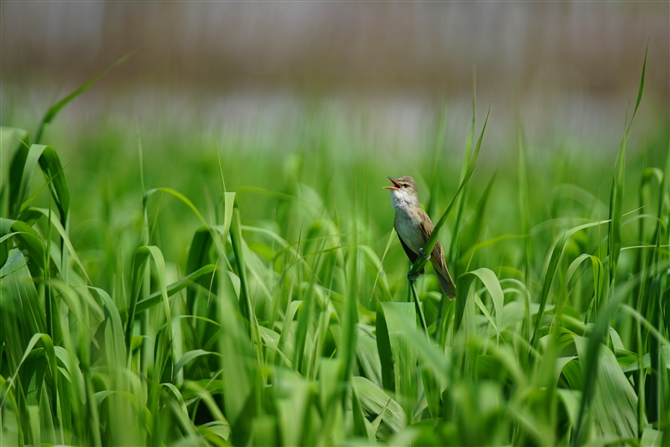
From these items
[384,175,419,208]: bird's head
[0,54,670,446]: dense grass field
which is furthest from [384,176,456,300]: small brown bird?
[0,54,670,446]: dense grass field

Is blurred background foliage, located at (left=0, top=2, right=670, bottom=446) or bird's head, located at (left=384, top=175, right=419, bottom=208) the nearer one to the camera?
blurred background foliage, located at (left=0, top=2, right=670, bottom=446)

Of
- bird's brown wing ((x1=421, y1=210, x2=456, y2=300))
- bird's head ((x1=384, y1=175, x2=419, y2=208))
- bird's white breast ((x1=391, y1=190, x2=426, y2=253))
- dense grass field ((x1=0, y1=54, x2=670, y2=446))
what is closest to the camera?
dense grass field ((x1=0, y1=54, x2=670, y2=446))

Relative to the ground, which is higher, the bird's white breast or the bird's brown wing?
the bird's white breast

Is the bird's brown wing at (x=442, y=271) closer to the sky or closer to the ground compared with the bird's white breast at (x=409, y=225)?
closer to the ground

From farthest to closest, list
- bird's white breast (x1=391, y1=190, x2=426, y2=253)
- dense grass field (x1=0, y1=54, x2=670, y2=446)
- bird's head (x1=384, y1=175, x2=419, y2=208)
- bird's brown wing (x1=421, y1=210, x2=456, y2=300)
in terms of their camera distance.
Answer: bird's head (x1=384, y1=175, x2=419, y2=208), bird's white breast (x1=391, y1=190, x2=426, y2=253), bird's brown wing (x1=421, y1=210, x2=456, y2=300), dense grass field (x1=0, y1=54, x2=670, y2=446)

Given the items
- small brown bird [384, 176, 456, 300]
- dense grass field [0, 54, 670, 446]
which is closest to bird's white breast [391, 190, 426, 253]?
small brown bird [384, 176, 456, 300]

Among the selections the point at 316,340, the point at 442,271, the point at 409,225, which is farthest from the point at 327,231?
the point at 316,340


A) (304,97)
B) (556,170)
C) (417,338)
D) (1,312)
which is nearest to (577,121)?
(556,170)

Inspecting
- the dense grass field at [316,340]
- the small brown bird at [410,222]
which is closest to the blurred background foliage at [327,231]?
the dense grass field at [316,340]

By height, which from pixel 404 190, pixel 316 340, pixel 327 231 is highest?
pixel 404 190

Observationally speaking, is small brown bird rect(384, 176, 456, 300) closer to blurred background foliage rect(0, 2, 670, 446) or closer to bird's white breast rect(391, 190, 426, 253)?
bird's white breast rect(391, 190, 426, 253)

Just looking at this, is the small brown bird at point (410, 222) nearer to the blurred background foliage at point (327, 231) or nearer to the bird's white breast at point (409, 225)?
the bird's white breast at point (409, 225)

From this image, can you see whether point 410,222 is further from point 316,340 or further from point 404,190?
point 316,340
